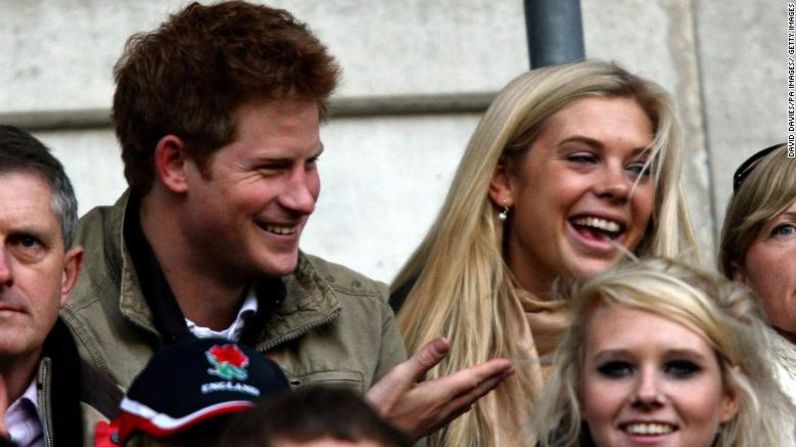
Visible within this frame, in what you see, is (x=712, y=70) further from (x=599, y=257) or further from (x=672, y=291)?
(x=672, y=291)

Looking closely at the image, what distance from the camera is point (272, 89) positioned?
534cm

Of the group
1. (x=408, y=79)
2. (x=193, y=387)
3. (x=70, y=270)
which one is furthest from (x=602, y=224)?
(x=408, y=79)

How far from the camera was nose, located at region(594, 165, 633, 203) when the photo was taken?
5.81m

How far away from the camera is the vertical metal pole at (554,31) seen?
5754 millimetres

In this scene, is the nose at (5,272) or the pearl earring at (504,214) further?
the pearl earring at (504,214)

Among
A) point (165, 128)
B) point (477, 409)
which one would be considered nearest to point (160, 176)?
point (165, 128)

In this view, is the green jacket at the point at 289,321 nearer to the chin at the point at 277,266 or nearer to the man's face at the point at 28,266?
the chin at the point at 277,266

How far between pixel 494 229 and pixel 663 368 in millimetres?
1095

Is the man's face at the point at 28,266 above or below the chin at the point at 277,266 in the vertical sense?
above

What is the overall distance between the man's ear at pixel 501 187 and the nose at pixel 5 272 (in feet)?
5.19

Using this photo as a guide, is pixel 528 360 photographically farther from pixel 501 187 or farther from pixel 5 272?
pixel 5 272

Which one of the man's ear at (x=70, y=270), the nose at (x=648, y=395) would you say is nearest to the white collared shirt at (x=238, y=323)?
the man's ear at (x=70, y=270)

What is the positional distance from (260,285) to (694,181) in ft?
9.98

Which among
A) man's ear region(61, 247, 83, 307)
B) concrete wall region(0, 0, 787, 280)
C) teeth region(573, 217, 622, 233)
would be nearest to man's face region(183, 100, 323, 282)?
man's ear region(61, 247, 83, 307)
